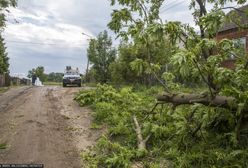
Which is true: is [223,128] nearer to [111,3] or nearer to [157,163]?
[157,163]

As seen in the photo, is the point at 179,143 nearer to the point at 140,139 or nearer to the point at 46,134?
the point at 140,139

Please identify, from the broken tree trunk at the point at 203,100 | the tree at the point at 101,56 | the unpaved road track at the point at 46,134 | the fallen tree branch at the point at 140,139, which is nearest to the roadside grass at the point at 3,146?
the unpaved road track at the point at 46,134

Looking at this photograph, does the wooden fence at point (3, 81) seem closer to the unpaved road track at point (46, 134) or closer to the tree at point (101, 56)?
the tree at point (101, 56)

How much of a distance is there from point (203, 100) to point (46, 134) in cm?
475

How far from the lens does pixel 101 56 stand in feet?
114

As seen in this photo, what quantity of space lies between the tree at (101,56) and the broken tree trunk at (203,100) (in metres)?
25.0

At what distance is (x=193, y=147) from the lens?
7.36 meters

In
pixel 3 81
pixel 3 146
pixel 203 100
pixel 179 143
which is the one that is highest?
pixel 3 81

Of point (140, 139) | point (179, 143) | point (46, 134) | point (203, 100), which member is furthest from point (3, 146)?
point (203, 100)

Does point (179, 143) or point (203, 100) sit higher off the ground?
point (203, 100)

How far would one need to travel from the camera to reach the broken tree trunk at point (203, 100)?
6730 mm

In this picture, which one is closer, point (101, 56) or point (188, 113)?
point (188, 113)

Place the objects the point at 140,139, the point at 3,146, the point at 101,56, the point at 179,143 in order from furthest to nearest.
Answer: the point at 101,56
the point at 3,146
the point at 140,139
the point at 179,143

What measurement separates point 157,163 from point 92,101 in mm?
7343
